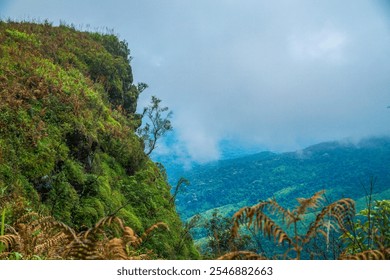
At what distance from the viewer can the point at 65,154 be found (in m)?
11.6

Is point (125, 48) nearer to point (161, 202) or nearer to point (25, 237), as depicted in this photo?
point (161, 202)

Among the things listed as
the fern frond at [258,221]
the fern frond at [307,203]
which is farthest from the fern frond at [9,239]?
the fern frond at [307,203]

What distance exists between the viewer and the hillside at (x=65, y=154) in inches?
390

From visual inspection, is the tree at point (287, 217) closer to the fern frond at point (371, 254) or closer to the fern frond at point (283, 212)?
the fern frond at point (283, 212)

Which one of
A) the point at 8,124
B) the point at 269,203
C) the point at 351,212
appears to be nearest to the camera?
the point at 269,203

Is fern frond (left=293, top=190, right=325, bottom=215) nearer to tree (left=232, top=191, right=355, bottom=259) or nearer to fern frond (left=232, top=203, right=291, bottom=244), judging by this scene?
tree (left=232, top=191, right=355, bottom=259)

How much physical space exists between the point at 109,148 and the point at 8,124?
6799 millimetres

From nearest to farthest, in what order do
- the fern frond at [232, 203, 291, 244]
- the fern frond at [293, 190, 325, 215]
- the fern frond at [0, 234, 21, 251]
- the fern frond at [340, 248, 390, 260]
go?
the fern frond at [232, 203, 291, 244] < the fern frond at [293, 190, 325, 215] < the fern frond at [340, 248, 390, 260] < the fern frond at [0, 234, 21, 251]

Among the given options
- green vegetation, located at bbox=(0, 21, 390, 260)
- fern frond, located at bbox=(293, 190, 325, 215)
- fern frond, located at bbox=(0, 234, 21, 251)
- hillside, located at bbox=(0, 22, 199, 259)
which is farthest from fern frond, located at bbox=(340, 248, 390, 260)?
hillside, located at bbox=(0, 22, 199, 259)

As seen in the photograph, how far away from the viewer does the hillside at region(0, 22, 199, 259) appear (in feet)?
32.5

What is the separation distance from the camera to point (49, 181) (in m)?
10.5

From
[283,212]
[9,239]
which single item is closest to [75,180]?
[9,239]

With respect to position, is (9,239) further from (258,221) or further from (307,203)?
(307,203)
